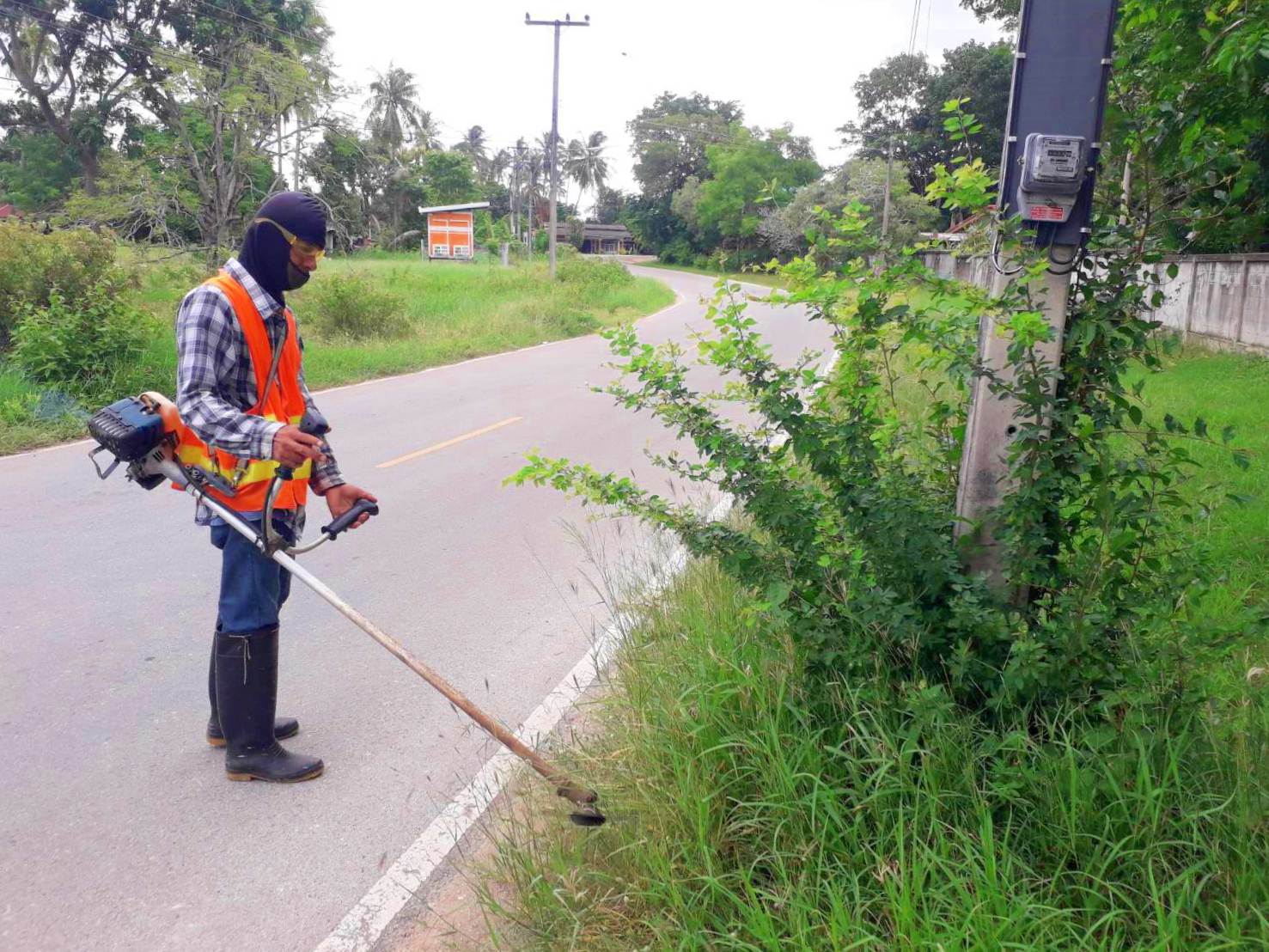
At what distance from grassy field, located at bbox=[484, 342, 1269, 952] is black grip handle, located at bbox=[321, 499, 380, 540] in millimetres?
1074

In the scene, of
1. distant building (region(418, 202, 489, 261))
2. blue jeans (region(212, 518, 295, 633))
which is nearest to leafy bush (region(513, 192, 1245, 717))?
blue jeans (region(212, 518, 295, 633))

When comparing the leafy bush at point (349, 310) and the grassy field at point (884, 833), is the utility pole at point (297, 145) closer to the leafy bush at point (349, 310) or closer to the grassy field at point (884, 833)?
the leafy bush at point (349, 310)

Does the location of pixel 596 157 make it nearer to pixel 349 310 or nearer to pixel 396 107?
pixel 396 107

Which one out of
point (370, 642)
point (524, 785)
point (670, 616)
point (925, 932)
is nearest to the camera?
point (925, 932)

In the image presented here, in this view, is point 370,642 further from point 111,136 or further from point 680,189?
point 680,189

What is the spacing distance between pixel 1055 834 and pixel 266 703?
2.59 m

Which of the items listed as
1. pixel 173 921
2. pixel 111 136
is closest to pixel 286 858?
pixel 173 921

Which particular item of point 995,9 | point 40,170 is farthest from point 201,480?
point 40,170

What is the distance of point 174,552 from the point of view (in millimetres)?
6195

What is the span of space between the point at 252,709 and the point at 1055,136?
10.4 ft

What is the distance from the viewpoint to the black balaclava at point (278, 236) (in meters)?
3.34

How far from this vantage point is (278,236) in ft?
11.0

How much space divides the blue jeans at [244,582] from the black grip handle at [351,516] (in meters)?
0.24

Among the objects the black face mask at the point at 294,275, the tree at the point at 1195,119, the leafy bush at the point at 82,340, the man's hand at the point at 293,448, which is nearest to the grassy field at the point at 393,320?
the leafy bush at the point at 82,340
